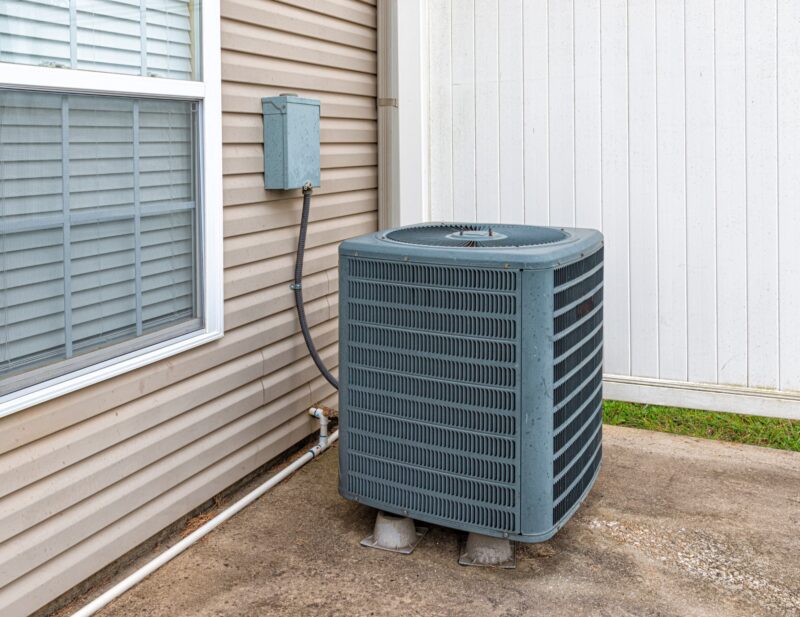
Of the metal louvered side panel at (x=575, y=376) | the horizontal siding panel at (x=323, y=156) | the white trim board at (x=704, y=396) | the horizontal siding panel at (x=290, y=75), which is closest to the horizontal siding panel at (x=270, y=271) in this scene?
the horizontal siding panel at (x=323, y=156)

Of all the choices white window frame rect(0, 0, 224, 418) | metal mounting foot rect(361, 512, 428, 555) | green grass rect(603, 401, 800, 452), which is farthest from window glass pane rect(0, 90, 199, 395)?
green grass rect(603, 401, 800, 452)

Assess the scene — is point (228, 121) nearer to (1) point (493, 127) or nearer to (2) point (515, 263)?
(2) point (515, 263)

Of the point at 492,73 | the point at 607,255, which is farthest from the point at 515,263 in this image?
the point at 492,73

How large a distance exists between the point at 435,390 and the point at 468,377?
0.40ft

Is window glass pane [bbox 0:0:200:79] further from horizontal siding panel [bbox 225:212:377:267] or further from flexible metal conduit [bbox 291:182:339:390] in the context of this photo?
flexible metal conduit [bbox 291:182:339:390]

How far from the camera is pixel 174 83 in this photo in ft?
9.17

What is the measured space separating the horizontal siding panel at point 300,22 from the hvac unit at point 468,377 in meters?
0.99

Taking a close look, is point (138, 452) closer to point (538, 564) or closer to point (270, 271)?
point (270, 271)

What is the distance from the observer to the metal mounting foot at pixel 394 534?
289 centimetres

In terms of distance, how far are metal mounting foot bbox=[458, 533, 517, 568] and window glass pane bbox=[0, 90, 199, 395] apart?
3.89ft

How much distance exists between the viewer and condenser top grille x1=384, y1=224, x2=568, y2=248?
2.80 meters

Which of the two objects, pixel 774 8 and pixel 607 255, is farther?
pixel 607 255

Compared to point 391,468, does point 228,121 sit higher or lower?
higher

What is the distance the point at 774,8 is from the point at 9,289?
3.22 metres
